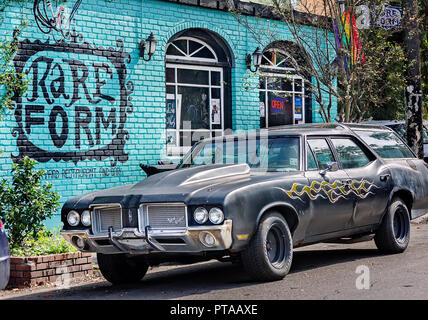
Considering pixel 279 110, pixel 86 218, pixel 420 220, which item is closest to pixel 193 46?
pixel 279 110

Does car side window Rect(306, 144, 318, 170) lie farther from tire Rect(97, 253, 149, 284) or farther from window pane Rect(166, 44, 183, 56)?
window pane Rect(166, 44, 183, 56)

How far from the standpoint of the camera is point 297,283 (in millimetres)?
6812

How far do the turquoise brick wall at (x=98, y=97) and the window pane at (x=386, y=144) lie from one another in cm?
601

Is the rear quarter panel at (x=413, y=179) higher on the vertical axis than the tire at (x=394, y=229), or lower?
higher

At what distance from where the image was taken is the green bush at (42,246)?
805 centimetres

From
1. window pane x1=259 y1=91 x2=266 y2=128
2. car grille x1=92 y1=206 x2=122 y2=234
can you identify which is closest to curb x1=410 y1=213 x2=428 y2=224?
window pane x1=259 y1=91 x2=266 y2=128

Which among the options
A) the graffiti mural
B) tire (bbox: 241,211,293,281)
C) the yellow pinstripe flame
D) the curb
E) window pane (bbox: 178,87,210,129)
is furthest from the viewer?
window pane (bbox: 178,87,210,129)

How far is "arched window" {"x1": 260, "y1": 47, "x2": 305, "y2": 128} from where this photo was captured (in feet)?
55.4

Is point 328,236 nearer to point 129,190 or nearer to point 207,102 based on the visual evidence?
point 129,190

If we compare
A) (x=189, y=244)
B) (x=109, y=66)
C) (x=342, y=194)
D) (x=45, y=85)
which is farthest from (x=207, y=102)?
(x=189, y=244)

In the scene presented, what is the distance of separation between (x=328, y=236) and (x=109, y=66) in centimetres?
732

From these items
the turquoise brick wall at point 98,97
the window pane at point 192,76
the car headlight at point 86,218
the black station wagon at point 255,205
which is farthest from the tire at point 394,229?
the window pane at point 192,76

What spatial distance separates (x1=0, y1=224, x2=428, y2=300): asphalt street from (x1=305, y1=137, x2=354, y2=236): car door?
1.72 ft

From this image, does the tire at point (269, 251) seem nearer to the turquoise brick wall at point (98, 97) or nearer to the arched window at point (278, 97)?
the turquoise brick wall at point (98, 97)
